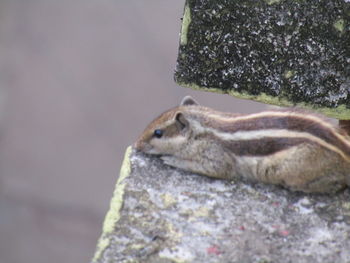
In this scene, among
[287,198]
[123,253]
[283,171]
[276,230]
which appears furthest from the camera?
[283,171]

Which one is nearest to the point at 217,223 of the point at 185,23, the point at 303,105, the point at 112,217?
the point at 112,217

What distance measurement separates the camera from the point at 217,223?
11.5 ft

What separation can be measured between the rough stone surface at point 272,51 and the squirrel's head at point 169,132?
0.85 metres

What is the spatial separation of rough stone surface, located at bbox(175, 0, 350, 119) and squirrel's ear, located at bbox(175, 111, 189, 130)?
86 centimetres

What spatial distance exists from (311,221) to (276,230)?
0.61 feet

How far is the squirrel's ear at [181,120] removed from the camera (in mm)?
4523

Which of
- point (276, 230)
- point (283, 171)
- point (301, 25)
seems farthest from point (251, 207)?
point (301, 25)

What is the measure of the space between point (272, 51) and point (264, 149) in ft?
2.53

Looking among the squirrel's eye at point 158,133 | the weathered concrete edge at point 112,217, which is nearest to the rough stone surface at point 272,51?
the weathered concrete edge at point 112,217

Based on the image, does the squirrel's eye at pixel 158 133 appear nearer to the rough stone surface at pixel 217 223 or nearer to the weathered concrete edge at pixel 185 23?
the rough stone surface at pixel 217 223

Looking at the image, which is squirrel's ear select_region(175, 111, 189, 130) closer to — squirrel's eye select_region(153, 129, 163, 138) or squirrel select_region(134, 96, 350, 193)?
squirrel select_region(134, 96, 350, 193)

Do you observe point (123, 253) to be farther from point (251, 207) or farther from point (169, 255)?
point (251, 207)

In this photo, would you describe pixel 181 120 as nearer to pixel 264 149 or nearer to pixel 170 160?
pixel 170 160

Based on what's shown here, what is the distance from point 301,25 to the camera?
137 inches
